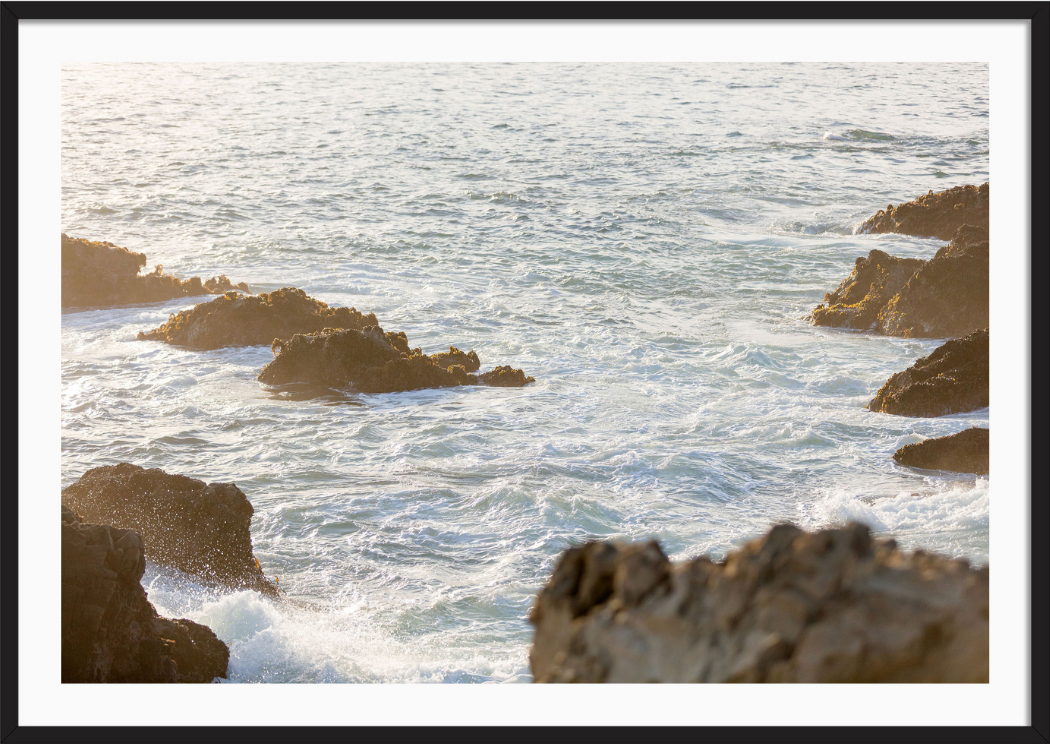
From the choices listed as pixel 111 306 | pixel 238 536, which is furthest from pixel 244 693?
pixel 111 306

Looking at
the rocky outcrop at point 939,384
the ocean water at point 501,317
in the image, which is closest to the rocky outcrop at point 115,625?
the ocean water at point 501,317

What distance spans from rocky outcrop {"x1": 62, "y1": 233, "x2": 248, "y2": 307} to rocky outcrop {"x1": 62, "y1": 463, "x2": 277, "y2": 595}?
5598 mm

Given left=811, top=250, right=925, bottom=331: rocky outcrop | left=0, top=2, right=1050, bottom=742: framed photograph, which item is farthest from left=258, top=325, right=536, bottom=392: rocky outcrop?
left=811, top=250, right=925, bottom=331: rocky outcrop

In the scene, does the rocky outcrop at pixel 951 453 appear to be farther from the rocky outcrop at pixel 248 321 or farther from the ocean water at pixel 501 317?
the rocky outcrop at pixel 248 321

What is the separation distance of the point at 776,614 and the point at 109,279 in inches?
438

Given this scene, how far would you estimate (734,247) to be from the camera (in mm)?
13422

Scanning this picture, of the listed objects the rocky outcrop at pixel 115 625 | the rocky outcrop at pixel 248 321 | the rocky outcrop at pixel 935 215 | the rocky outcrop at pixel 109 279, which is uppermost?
the rocky outcrop at pixel 935 215

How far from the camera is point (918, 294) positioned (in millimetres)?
10305

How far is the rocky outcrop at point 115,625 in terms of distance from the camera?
3834mm

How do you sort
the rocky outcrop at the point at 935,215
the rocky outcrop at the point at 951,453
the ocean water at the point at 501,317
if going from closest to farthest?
the ocean water at the point at 501,317 < the rocky outcrop at the point at 951,453 < the rocky outcrop at the point at 935,215

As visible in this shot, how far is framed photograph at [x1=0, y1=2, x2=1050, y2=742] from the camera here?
7.68ft

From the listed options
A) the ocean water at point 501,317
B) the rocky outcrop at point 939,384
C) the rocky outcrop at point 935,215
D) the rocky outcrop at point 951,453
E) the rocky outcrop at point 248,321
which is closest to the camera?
the ocean water at point 501,317
